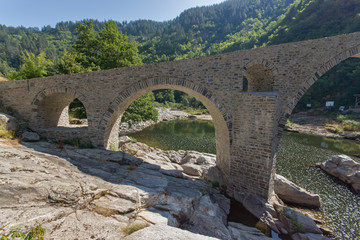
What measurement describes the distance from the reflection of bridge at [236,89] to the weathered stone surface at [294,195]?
4.39ft

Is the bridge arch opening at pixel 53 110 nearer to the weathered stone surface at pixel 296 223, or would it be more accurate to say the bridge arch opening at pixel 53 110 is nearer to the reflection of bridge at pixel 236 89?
the reflection of bridge at pixel 236 89

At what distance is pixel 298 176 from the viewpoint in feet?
32.7

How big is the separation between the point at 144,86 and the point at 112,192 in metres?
4.72

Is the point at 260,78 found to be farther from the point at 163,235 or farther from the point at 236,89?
the point at 163,235

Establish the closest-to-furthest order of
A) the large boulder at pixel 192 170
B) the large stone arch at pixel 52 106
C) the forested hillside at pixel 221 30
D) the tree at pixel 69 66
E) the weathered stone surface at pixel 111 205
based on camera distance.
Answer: the weathered stone surface at pixel 111 205 → the large stone arch at pixel 52 106 → the large boulder at pixel 192 170 → the tree at pixel 69 66 → the forested hillside at pixel 221 30

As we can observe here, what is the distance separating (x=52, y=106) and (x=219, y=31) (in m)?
101

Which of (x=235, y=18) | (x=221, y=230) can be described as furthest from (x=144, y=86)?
(x=235, y=18)

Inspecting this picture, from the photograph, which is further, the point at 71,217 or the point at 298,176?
the point at 298,176

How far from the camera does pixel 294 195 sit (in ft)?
24.2

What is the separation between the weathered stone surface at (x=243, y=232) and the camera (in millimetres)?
4987

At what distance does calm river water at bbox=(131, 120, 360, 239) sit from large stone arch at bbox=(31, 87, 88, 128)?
7.99 metres

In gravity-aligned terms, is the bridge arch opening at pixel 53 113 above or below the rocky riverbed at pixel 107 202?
above

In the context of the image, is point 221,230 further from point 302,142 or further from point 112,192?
point 302,142

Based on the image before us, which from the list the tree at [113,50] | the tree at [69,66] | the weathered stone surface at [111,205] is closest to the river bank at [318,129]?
the tree at [113,50]
